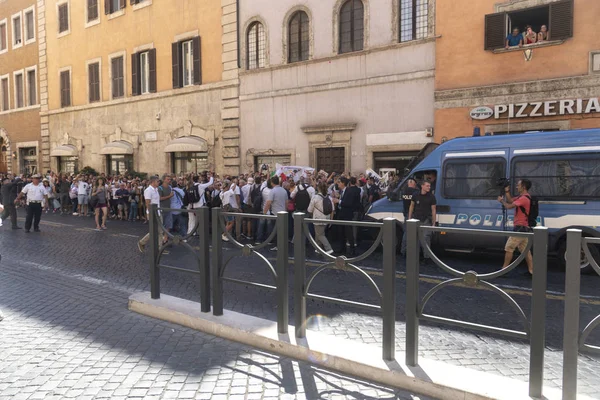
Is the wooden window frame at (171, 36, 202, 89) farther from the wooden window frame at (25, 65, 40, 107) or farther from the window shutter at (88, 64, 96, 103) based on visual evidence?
the wooden window frame at (25, 65, 40, 107)

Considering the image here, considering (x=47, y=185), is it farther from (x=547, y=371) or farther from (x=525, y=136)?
(x=547, y=371)

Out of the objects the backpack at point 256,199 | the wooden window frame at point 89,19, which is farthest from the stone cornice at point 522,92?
the wooden window frame at point 89,19

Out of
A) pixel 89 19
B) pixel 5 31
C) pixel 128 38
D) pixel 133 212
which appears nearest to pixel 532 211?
pixel 133 212

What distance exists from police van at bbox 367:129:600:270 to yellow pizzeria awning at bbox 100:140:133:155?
724 inches

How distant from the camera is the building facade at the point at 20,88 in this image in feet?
108

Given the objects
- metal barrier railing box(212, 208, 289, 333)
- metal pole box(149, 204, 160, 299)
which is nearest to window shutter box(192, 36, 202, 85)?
metal pole box(149, 204, 160, 299)

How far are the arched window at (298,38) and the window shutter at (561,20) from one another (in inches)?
321

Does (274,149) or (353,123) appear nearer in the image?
(353,123)

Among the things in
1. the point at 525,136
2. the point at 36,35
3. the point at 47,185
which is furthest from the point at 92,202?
the point at 36,35

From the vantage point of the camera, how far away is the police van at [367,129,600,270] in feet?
28.0

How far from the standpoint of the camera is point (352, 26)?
17.8 meters

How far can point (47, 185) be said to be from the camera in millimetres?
21297

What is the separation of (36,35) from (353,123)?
79.5 feet

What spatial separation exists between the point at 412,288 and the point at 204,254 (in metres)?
2.33
